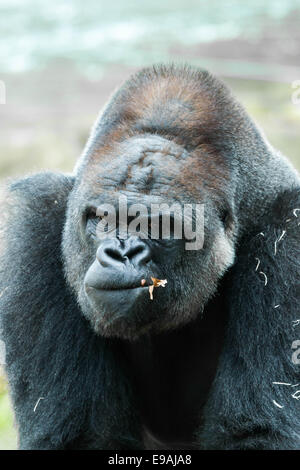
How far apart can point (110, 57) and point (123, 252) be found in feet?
42.5

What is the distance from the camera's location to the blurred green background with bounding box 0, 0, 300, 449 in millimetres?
12883

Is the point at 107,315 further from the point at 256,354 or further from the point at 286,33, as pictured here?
the point at 286,33

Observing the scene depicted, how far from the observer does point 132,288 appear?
4312mm

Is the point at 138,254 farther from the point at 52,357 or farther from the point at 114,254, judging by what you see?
the point at 52,357

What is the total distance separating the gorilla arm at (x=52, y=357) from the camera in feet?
16.4

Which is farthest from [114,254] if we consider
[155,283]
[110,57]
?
[110,57]

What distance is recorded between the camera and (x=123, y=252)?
14.2ft

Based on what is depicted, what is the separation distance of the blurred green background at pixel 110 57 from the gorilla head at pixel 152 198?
6.62 m

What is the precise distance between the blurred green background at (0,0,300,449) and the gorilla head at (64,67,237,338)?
6618 mm

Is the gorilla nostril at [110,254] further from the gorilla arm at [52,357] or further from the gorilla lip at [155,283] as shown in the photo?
the gorilla arm at [52,357]

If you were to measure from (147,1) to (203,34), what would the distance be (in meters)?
3.72

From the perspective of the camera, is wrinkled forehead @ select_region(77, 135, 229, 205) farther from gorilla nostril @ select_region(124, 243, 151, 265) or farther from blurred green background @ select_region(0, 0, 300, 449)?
blurred green background @ select_region(0, 0, 300, 449)

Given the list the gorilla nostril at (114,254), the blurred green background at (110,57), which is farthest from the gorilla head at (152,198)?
the blurred green background at (110,57)
